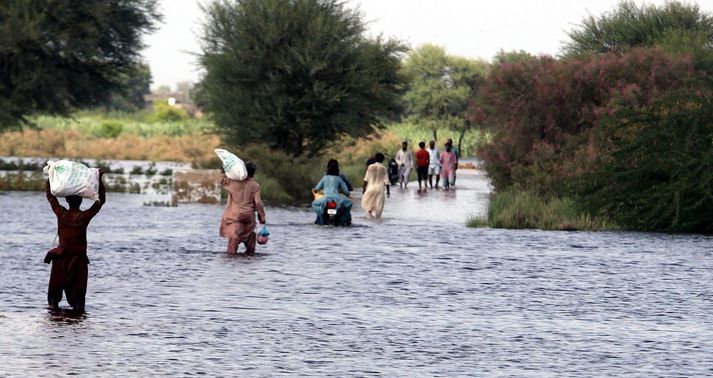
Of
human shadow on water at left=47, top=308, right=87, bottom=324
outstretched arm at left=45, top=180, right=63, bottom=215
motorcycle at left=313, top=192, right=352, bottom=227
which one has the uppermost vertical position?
outstretched arm at left=45, top=180, right=63, bottom=215

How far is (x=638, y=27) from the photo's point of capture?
6031 cm

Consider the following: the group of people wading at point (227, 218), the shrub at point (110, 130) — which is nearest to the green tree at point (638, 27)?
the group of people wading at point (227, 218)

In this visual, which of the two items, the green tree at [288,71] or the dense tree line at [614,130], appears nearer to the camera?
the dense tree line at [614,130]

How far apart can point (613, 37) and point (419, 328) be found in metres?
45.8

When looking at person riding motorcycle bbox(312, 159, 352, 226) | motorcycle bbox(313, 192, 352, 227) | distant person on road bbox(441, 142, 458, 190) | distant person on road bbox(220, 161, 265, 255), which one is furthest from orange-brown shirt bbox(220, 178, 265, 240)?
distant person on road bbox(441, 142, 458, 190)

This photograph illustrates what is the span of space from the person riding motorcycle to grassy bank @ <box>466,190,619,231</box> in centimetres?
277

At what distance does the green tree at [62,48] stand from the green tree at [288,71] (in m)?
2.88

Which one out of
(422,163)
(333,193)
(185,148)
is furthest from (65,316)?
(185,148)

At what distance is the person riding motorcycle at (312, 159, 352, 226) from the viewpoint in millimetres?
29734

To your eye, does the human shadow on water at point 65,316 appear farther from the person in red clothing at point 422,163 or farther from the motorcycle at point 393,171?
the motorcycle at point 393,171

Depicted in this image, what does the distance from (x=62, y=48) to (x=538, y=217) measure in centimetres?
2464

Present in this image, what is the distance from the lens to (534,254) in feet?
81.1

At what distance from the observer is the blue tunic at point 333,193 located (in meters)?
29.8

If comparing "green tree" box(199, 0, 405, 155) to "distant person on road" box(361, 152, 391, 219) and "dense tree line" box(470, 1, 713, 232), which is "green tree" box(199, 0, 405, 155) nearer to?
"dense tree line" box(470, 1, 713, 232)
